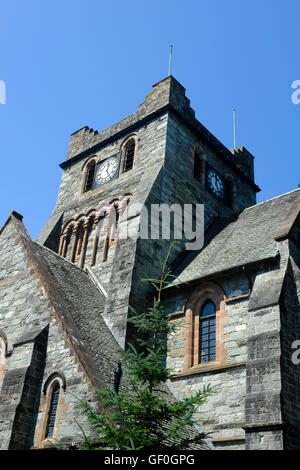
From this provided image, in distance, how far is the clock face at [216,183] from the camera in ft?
81.5

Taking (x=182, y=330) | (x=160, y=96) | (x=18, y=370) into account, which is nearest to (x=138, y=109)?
(x=160, y=96)

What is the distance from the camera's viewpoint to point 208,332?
16.1 m

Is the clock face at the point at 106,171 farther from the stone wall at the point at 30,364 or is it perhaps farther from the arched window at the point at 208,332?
the arched window at the point at 208,332

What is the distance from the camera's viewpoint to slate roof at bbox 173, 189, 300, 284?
16.5 meters

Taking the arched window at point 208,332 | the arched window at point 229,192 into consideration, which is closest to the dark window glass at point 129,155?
the arched window at point 229,192

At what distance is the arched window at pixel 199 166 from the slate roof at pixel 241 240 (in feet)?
9.20

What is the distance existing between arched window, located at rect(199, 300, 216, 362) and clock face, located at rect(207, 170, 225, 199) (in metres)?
9.33

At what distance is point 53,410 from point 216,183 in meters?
15.1

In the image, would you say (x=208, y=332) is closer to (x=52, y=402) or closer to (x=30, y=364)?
(x=52, y=402)

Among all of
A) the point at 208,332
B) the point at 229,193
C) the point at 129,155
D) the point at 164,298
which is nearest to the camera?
the point at 208,332

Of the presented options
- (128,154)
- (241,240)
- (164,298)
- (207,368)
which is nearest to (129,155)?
(128,154)

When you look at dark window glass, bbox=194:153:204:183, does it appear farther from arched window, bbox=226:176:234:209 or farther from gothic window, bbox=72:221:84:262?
gothic window, bbox=72:221:84:262

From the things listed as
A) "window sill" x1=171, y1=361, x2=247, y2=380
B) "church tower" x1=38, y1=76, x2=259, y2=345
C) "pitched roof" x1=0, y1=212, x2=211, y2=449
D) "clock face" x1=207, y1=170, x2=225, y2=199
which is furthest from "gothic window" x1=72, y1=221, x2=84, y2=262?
"window sill" x1=171, y1=361, x2=247, y2=380
